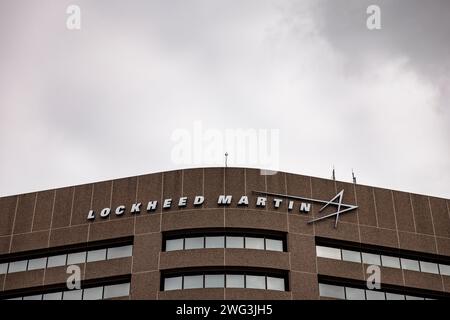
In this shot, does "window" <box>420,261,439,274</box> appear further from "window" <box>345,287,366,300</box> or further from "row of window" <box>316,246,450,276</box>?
"window" <box>345,287,366,300</box>

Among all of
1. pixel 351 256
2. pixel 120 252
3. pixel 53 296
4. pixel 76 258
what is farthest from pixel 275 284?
pixel 53 296

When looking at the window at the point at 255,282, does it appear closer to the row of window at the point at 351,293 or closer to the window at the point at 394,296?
the row of window at the point at 351,293

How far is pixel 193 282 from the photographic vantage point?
158 ft

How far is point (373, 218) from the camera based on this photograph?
53062mm

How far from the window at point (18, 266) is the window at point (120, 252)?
689 centimetres

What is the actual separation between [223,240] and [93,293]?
989 centimetres

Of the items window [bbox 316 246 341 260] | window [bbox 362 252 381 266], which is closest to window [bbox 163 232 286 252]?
window [bbox 316 246 341 260]

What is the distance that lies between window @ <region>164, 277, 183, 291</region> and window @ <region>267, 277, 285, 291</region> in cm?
591

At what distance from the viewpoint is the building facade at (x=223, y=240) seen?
48562mm

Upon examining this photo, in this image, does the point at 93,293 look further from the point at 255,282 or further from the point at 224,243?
the point at 255,282
